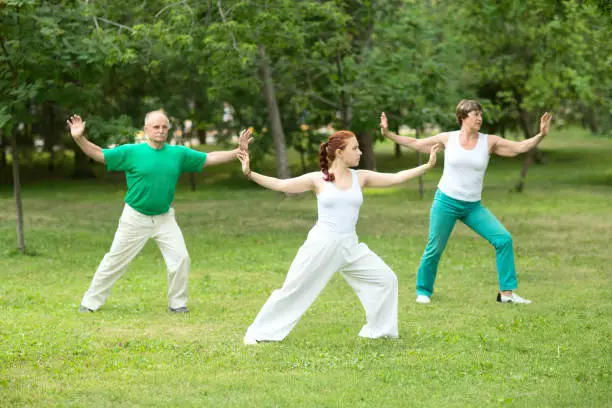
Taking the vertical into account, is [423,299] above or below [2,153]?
above

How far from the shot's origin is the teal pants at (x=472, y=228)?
1176 centimetres

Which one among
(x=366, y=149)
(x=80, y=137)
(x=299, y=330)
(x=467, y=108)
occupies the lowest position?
(x=366, y=149)

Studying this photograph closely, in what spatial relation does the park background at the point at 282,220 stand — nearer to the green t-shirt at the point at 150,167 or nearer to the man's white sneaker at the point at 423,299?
the man's white sneaker at the point at 423,299

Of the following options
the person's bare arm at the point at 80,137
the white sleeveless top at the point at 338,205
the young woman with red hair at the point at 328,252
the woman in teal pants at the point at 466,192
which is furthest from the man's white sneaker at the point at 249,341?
the woman in teal pants at the point at 466,192

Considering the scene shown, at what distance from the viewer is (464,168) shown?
11594 mm

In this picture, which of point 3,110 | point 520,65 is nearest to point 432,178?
point 520,65

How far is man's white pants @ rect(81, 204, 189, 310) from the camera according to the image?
36.8ft

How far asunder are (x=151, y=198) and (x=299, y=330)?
2.24 meters

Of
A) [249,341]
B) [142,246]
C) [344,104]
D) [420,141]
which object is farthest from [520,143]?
[344,104]

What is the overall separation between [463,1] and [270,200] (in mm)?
9255

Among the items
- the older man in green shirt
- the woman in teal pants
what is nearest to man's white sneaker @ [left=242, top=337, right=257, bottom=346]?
the older man in green shirt

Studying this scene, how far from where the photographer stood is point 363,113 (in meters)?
26.5

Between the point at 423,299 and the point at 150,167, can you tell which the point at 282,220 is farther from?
the point at 150,167

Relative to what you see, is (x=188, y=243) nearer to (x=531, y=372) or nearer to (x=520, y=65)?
(x=531, y=372)
